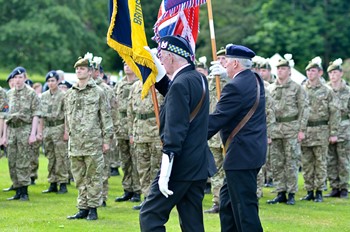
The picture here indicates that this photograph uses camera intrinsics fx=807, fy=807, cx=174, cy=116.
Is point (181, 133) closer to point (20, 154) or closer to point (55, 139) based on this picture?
point (20, 154)

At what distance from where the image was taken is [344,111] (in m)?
16.9

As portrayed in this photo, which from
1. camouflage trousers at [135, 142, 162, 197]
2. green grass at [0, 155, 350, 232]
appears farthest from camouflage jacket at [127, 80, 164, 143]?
green grass at [0, 155, 350, 232]

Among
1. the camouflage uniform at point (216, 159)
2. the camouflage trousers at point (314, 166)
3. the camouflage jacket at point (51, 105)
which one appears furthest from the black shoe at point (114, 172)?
the camouflage uniform at point (216, 159)

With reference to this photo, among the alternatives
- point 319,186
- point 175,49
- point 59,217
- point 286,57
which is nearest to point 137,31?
point 175,49

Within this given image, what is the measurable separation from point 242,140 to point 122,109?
23.1 ft

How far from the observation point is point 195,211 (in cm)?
833

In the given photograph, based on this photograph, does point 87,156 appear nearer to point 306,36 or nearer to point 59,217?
point 59,217

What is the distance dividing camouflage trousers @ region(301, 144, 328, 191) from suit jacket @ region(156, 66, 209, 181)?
758 cm

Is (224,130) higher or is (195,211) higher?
(224,130)

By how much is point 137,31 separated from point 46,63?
1647 inches

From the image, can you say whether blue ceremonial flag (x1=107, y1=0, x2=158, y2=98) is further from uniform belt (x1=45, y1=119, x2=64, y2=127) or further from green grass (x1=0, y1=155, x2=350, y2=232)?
uniform belt (x1=45, y1=119, x2=64, y2=127)

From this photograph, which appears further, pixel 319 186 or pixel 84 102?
pixel 319 186

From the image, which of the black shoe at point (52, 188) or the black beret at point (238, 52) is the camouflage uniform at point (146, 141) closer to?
the black shoe at point (52, 188)

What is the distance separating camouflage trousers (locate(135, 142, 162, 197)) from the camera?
13.9 m
